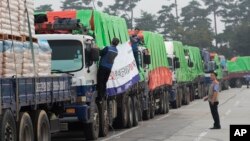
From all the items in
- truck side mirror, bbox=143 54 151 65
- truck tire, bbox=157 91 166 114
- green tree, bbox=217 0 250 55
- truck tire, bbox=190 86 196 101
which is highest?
green tree, bbox=217 0 250 55

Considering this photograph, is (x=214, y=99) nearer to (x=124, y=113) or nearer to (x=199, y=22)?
(x=124, y=113)

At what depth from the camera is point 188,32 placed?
121438mm

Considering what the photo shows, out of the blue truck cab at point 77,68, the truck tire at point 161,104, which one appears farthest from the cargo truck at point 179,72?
the blue truck cab at point 77,68

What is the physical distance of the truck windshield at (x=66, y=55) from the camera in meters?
18.1

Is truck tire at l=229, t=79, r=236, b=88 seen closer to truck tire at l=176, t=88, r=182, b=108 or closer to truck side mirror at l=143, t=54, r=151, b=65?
truck tire at l=176, t=88, r=182, b=108

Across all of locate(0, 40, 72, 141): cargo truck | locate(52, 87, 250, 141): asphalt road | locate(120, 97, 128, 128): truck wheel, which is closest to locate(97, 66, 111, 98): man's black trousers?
locate(52, 87, 250, 141): asphalt road

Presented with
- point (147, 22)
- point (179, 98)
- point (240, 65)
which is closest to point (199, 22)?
point (147, 22)

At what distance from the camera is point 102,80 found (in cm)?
1914

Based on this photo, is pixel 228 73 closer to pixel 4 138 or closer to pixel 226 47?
pixel 226 47

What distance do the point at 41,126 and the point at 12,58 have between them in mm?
2112

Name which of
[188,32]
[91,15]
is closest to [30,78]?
[91,15]

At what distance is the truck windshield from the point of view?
18.1 meters

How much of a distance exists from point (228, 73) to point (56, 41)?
60.3m

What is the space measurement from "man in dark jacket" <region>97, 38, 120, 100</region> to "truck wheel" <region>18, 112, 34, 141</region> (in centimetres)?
557
